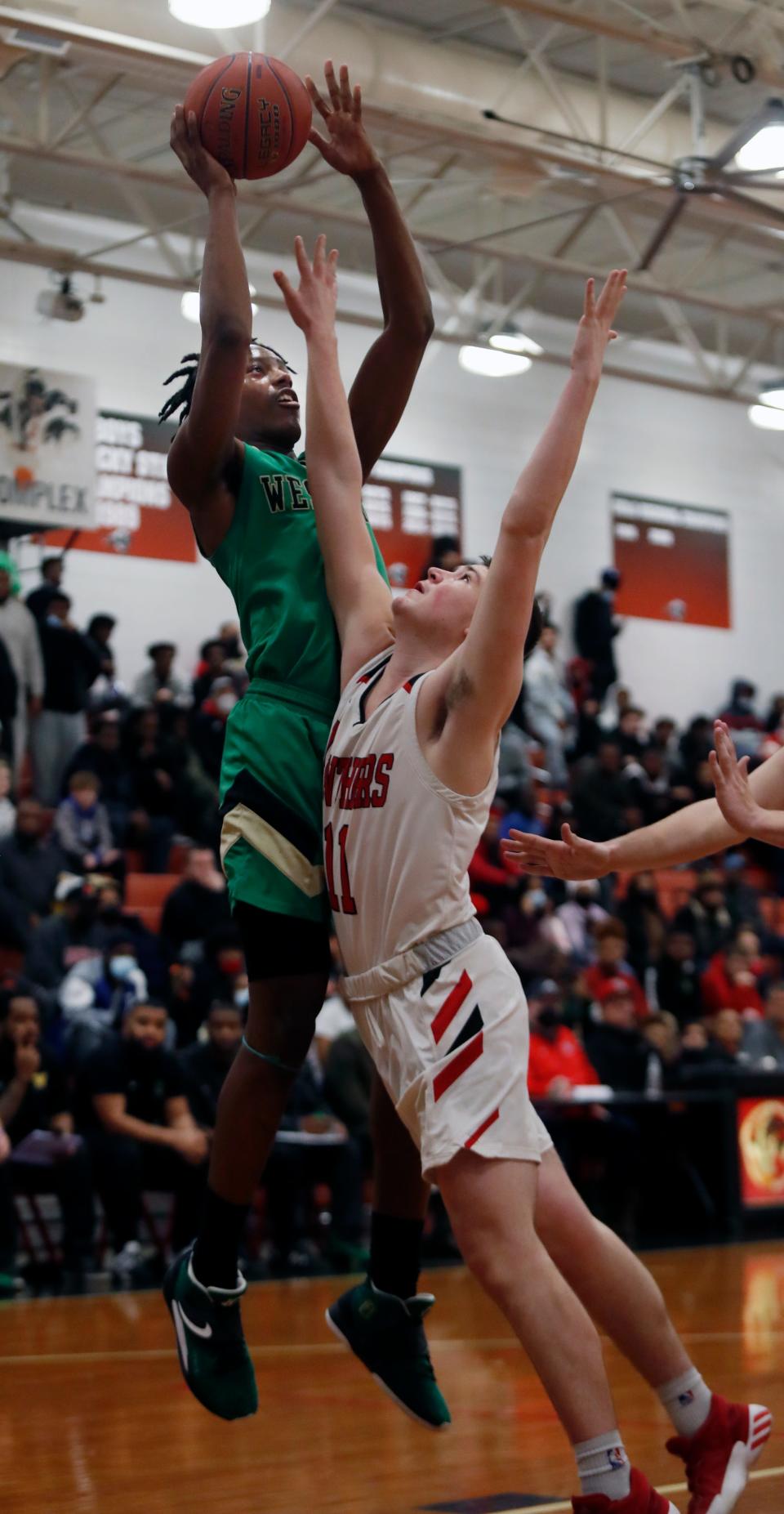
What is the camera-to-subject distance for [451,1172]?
138 inches

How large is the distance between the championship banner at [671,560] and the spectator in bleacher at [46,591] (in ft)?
28.1

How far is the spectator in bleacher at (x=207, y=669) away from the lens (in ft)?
49.5

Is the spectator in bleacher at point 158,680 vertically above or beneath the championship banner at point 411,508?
beneath

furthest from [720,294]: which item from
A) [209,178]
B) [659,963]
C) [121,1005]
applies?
[209,178]

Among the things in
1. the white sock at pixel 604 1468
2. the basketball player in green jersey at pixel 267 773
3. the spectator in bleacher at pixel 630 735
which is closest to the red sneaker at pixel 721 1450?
the white sock at pixel 604 1468

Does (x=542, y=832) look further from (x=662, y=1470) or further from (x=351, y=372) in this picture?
(x=662, y=1470)

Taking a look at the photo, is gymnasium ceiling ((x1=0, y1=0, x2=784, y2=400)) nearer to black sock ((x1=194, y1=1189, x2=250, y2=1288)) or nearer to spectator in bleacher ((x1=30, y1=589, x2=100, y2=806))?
spectator in bleacher ((x1=30, y1=589, x2=100, y2=806))

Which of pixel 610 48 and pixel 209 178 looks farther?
pixel 610 48

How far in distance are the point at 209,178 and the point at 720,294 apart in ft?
53.9

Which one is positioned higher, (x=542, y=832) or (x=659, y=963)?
(x=542, y=832)

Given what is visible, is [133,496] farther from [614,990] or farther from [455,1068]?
[455,1068]

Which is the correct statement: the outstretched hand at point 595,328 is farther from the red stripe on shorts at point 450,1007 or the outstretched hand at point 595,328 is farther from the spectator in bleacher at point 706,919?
the spectator in bleacher at point 706,919

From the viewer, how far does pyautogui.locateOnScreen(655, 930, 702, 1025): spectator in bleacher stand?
1391 cm

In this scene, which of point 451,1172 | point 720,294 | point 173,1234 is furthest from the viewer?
point 720,294
